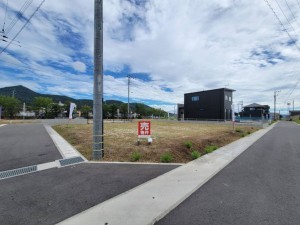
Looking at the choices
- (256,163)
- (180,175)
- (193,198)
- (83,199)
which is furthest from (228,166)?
(83,199)

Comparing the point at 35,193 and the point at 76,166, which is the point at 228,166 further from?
the point at 35,193

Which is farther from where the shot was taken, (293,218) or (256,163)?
(256,163)

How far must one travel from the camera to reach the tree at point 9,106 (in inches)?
2047

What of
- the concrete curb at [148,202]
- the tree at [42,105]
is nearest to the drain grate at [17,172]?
the concrete curb at [148,202]

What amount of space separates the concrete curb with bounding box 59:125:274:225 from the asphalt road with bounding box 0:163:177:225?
0.24 meters

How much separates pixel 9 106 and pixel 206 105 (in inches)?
2141

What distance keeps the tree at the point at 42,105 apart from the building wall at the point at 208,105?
44.7 m

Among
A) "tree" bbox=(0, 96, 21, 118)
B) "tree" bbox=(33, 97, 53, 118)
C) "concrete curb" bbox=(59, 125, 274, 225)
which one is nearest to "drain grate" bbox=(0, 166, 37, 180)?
"concrete curb" bbox=(59, 125, 274, 225)

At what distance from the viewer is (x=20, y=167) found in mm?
5820

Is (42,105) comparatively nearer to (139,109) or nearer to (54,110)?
(54,110)

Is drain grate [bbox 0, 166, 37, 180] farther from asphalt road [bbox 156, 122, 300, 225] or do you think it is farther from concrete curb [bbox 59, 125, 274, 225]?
asphalt road [bbox 156, 122, 300, 225]

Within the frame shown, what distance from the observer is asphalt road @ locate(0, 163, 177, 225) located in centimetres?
308

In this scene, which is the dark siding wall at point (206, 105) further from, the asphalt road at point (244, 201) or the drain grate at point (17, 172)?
the drain grate at point (17, 172)

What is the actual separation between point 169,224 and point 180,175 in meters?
2.27
